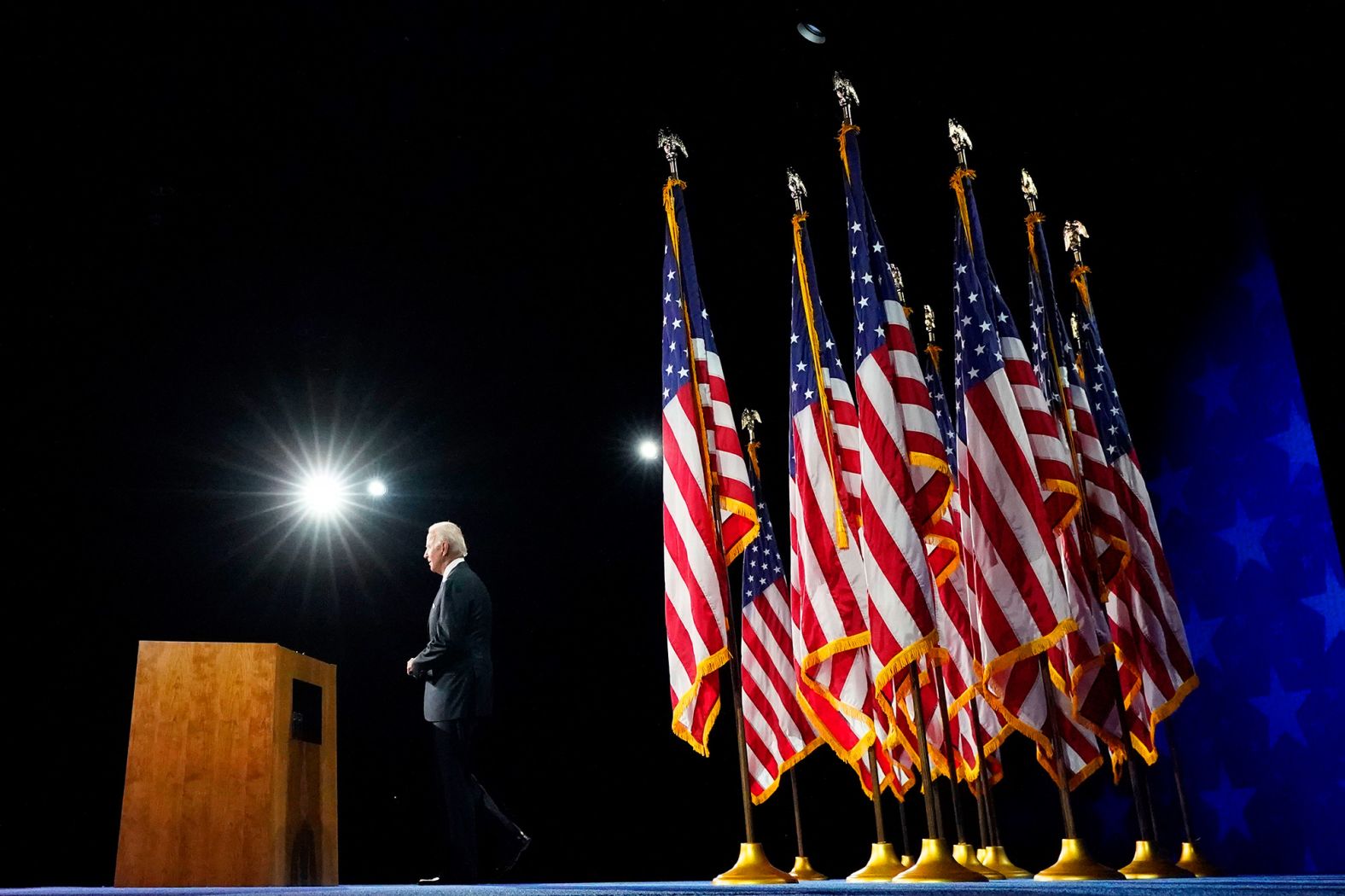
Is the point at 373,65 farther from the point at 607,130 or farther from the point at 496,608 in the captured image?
the point at 496,608

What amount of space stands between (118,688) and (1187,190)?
24.4ft

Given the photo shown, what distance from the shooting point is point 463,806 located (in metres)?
5.00

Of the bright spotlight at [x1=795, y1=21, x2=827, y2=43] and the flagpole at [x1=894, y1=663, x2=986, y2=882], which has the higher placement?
the bright spotlight at [x1=795, y1=21, x2=827, y2=43]

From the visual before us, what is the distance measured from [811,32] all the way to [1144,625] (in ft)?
12.8

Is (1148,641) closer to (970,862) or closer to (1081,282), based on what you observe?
(970,862)

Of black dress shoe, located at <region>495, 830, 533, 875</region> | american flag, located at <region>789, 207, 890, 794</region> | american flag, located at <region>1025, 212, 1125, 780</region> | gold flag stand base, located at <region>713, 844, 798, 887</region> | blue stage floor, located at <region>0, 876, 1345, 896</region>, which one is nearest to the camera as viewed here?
blue stage floor, located at <region>0, 876, 1345, 896</region>

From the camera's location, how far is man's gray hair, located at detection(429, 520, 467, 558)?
5.50 metres

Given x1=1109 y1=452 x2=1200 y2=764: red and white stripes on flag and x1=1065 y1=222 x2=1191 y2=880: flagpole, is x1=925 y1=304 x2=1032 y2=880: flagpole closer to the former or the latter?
x1=1065 y1=222 x2=1191 y2=880: flagpole

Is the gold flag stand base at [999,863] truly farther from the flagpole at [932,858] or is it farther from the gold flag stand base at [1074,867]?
the flagpole at [932,858]

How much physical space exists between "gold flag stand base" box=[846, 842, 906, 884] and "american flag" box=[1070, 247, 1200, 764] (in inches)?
61.1

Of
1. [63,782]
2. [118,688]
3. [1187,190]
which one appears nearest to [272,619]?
[118,688]

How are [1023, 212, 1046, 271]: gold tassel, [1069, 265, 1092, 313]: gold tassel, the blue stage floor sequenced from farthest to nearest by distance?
[1069, 265, 1092, 313]: gold tassel, [1023, 212, 1046, 271]: gold tassel, the blue stage floor

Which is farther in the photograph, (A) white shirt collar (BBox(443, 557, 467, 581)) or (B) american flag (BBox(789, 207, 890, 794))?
(A) white shirt collar (BBox(443, 557, 467, 581))

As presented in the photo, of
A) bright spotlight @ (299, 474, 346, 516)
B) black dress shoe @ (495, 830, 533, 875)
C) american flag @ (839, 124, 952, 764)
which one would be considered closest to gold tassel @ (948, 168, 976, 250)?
american flag @ (839, 124, 952, 764)
